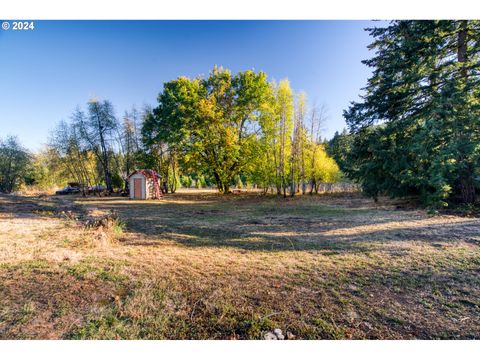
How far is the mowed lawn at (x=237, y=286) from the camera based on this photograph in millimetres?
2129

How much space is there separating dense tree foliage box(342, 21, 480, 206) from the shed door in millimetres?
18506

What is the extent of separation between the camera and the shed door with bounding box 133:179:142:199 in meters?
19.9

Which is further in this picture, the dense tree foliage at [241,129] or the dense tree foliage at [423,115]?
the dense tree foliage at [241,129]

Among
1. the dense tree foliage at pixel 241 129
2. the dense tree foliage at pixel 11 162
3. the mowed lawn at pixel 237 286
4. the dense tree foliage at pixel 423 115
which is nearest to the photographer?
the mowed lawn at pixel 237 286

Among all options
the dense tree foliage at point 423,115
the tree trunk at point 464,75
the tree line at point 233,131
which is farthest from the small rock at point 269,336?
the tree line at point 233,131

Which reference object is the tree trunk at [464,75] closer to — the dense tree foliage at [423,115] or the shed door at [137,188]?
the dense tree foliage at [423,115]

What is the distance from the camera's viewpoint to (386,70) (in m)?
9.67

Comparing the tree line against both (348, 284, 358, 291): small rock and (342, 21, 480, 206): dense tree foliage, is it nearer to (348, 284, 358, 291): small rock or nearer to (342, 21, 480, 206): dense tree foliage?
(342, 21, 480, 206): dense tree foliage

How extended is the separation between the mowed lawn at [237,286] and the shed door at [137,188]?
49.2 ft

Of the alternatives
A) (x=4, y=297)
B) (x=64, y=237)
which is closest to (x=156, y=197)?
(x=64, y=237)

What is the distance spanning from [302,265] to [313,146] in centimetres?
1827

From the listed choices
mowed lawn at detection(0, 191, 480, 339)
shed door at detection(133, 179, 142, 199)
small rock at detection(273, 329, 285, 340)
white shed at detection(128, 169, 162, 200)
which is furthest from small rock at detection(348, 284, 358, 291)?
shed door at detection(133, 179, 142, 199)

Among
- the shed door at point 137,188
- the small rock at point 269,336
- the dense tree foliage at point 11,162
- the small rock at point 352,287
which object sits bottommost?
the small rock at point 352,287

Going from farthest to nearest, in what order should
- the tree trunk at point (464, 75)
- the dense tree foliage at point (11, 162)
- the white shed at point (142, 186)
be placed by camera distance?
the dense tree foliage at point (11, 162)
the white shed at point (142, 186)
the tree trunk at point (464, 75)
